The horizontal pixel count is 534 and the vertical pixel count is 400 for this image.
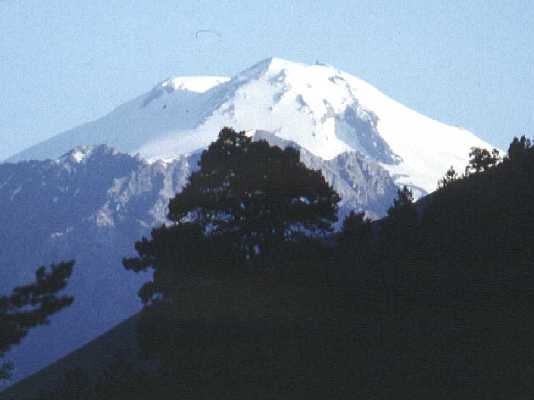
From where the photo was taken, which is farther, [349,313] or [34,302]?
[349,313]

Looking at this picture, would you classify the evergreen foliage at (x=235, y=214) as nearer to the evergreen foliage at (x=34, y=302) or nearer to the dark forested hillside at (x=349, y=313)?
the dark forested hillside at (x=349, y=313)

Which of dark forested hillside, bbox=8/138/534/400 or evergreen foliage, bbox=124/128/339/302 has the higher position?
evergreen foliage, bbox=124/128/339/302

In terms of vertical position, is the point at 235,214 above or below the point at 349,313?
above

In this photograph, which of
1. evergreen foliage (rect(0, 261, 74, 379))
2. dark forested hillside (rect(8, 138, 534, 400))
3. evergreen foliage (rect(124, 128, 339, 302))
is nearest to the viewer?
evergreen foliage (rect(0, 261, 74, 379))

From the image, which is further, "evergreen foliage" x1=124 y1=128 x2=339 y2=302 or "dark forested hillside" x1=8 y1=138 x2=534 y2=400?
"evergreen foliage" x1=124 y1=128 x2=339 y2=302

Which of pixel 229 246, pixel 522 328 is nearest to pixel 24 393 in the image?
pixel 229 246

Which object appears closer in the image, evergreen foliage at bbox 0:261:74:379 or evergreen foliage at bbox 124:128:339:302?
evergreen foliage at bbox 0:261:74:379

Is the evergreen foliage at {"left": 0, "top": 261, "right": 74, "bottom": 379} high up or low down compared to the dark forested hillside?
up

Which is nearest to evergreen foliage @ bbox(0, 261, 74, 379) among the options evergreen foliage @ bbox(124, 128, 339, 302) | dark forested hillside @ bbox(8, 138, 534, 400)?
dark forested hillside @ bbox(8, 138, 534, 400)

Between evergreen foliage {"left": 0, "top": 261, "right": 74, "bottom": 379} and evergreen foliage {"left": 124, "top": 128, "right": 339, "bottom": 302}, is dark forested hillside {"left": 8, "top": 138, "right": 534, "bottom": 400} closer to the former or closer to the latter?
evergreen foliage {"left": 124, "top": 128, "right": 339, "bottom": 302}

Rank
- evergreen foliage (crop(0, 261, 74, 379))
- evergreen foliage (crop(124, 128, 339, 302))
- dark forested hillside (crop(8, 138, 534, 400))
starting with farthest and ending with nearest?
1. evergreen foliage (crop(124, 128, 339, 302))
2. dark forested hillside (crop(8, 138, 534, 400))
3. evergreen foliage (crop(0, 261, 74, 379))

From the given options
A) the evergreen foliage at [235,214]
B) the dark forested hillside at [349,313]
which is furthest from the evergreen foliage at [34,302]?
the evergreen foliage at [235,214]

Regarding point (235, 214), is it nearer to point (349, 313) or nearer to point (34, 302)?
point (349, 313)

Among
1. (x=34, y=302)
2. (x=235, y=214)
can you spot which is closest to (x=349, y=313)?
(x=235, y=214)
